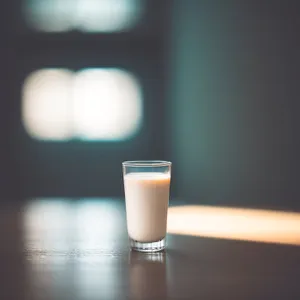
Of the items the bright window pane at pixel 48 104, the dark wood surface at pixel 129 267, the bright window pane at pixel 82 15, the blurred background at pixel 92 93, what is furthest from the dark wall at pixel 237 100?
the dark wood surface at pixel 129 267

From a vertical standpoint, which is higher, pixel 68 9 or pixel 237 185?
pixel 68 9

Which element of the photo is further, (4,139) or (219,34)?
(4,139)

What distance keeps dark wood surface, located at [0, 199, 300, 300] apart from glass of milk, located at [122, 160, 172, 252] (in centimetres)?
3

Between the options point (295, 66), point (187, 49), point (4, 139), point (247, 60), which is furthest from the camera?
A: point (4, 139)

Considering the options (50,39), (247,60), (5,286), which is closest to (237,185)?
(247,60)

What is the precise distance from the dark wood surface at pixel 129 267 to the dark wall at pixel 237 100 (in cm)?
139

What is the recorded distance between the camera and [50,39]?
10.1 ft

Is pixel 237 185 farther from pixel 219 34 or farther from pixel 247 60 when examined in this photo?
pixel 219 34

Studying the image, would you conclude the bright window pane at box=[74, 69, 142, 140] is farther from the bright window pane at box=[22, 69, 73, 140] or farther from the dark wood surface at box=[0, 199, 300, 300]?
the dark wood surface at box=[0, 199, 300, 300]

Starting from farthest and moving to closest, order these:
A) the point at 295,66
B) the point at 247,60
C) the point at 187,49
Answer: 1. the point at 187,49
2. the point at 247,60
3. the point at 295,66

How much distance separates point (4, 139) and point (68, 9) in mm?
905

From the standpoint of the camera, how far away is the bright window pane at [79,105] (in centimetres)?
311

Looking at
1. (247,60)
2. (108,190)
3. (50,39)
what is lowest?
(108,190)

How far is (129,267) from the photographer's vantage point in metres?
0.82
